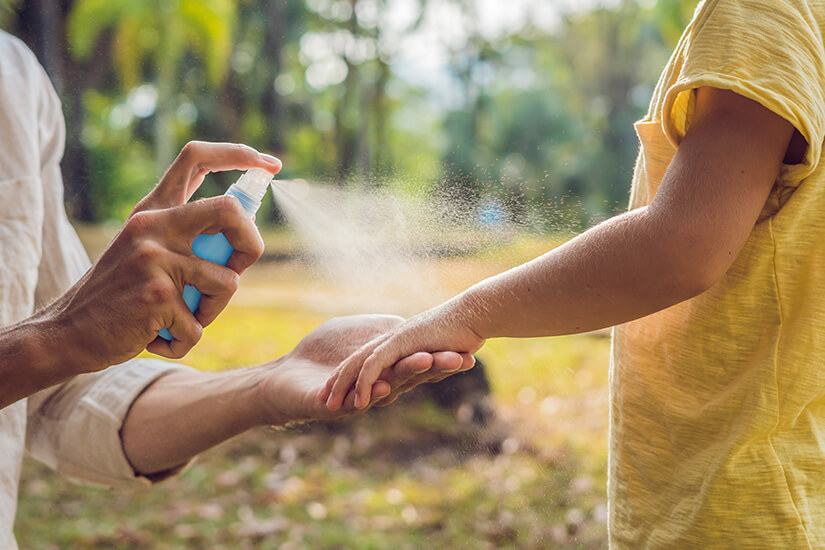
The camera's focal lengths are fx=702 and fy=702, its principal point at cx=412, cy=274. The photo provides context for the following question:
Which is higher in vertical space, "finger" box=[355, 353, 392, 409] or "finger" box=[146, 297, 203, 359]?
"finger" box=[146, 297, 203, 359]

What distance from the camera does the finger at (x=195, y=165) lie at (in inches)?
31.2

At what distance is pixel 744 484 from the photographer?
0.77 m

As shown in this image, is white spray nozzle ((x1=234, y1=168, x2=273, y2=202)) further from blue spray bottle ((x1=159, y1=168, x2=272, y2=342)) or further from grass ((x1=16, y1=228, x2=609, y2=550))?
grass ((x1=16, y1=228, x2=609, y2=550))

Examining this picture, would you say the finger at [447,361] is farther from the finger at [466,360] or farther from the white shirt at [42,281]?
the white shirt at [42,281]

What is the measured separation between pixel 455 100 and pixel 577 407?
306cm

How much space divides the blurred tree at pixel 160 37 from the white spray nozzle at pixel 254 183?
1354 millimetres

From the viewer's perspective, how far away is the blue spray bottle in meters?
0.77

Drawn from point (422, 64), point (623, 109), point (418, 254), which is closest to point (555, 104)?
point (623, 109)

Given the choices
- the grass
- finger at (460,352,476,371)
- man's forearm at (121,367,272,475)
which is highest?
finger at (460,352,476,371)

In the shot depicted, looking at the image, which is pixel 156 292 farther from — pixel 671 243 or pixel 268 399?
pixel 671 243

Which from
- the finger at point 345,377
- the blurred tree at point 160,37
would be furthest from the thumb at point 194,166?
the blurred tree at point 160,37

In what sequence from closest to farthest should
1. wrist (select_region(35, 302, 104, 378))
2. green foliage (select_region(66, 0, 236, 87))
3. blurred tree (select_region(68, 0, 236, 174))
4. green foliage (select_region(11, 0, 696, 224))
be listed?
1. wrist (select_region(35, 302, 104, 378))
2. green foliage (select_region(11, 0, 696, 224))
3. blurred tree (select_region(68, 0, 236, 174))
4. green foliage (select_region(66, 0, 236, 87))

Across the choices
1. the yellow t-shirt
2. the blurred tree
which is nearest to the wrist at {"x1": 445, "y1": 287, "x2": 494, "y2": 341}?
the yellow t-shirt

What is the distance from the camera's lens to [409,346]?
816 millimetres
